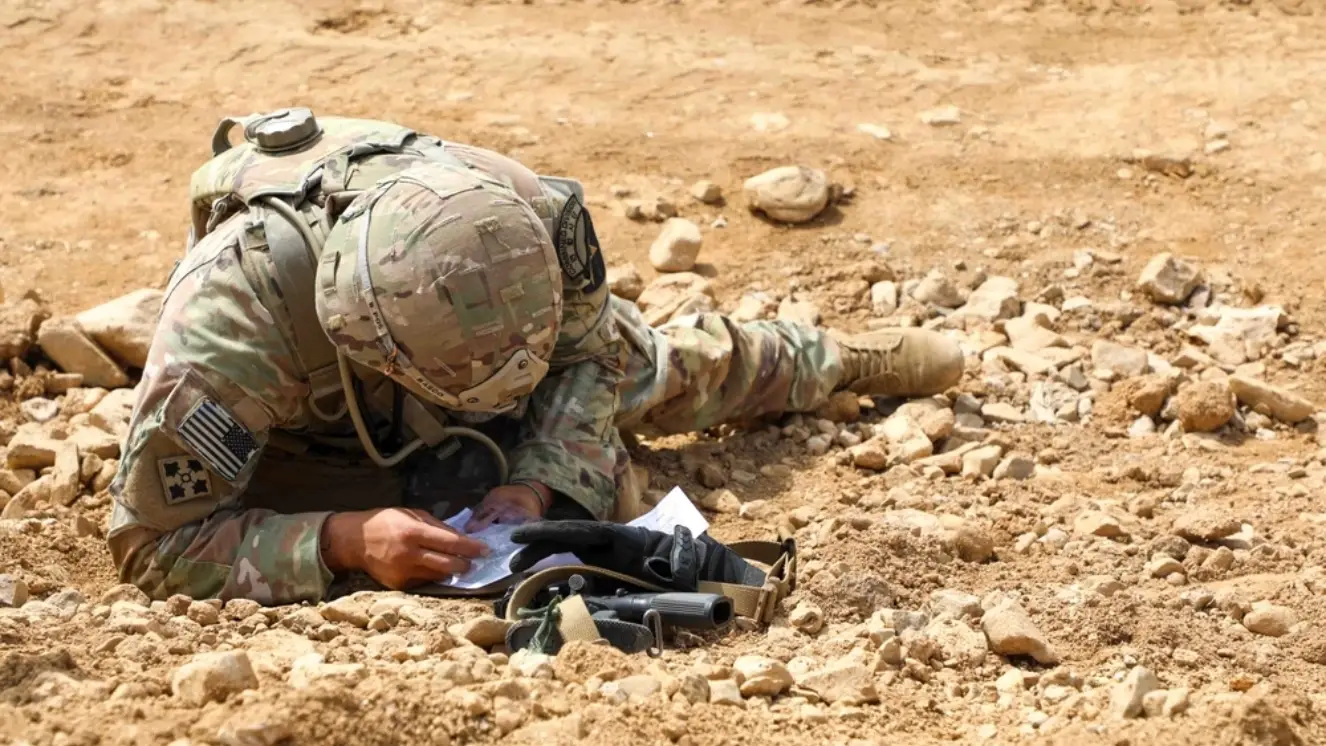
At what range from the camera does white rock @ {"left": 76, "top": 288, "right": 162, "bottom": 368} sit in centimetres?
582

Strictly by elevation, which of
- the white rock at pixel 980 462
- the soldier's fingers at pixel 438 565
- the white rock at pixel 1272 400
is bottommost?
the white rock at pixel 1272 400

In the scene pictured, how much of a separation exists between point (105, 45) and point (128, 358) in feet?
10.5

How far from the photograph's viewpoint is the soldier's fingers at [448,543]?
4293mm

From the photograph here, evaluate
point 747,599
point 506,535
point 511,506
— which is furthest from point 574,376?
point 747,599

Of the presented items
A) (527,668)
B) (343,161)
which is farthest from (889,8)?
(527,668)

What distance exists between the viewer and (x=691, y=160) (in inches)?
302

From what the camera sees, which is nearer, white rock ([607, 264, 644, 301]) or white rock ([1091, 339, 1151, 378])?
white rock ([1091, 339, 1151, 378])

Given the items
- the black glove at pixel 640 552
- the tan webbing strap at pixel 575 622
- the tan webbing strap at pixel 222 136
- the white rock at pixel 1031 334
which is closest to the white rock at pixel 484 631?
the tan webbing strap at pixel 575 622

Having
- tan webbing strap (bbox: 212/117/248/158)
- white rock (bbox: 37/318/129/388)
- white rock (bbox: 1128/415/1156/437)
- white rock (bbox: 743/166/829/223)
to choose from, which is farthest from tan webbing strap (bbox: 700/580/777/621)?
white rock (bbox: 743/166/829/223)

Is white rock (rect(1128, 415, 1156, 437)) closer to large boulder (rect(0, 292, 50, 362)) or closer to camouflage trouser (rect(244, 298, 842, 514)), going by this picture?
camouflage trouser (rect(244, 298, 842, 514))

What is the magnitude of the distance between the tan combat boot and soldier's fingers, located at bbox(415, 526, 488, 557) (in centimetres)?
193

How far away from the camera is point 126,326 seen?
19.1 feet

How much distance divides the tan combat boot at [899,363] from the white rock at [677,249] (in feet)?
3.48

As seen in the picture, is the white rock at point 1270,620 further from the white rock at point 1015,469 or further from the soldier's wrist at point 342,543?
the soldier's wrist at point 342,543
